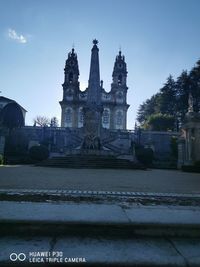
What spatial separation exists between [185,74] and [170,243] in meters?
57.4

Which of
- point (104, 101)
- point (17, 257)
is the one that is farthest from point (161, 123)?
point (17, 257)

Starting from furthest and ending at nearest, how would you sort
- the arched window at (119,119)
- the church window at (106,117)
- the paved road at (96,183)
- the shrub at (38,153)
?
the church window at (106,117), the arched window at (119,119), the shrub at (38,153), the paved road at (96,183)

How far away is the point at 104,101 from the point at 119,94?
4.25m

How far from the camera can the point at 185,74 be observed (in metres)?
55.7

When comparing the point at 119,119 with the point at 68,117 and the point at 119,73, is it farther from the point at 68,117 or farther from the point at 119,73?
the point at 68,117

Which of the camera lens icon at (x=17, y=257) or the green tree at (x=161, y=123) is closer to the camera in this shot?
the camera lens icon at (x=17, y=257)

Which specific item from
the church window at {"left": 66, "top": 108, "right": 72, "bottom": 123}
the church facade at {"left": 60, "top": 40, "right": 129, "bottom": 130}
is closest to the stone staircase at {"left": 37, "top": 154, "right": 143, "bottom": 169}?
the church facade at {"left": 60, "top": 40, "right": 129, "bottom": 130}

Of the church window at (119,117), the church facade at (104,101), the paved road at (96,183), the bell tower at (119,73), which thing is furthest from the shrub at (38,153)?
the bell tower at (119,73)

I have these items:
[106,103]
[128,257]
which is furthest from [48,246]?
[106,103]

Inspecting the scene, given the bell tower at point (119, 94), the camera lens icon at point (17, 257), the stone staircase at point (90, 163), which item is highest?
the bell tower at point (119, 94)

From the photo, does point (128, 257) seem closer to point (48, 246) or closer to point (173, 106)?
point (48, 246)

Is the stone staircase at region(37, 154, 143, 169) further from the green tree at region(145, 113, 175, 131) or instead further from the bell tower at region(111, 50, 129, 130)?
the bell tower at region(111, 50, 129, 130)

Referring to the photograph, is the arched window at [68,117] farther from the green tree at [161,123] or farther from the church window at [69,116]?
the green tree at [161,123]

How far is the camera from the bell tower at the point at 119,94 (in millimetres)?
65688
